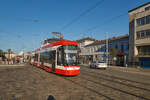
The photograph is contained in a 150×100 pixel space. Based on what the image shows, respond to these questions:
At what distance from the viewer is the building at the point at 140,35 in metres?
28.0

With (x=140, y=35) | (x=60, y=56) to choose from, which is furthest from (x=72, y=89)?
(x=140, y=35)

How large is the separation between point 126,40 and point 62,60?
3020 cm

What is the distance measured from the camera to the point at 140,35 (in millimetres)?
29406

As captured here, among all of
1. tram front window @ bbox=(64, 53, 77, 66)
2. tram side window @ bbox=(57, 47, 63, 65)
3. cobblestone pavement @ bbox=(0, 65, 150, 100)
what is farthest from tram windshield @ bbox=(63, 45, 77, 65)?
cobblestone pavement @ bbox=(0, 65, 150, 100)

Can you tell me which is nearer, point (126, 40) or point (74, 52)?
point (74, 52)

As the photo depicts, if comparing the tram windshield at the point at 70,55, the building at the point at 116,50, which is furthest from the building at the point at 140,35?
the tram windshield at the point at 70,55

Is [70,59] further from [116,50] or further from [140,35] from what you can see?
[116,50]

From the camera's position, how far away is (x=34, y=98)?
5.97 metres

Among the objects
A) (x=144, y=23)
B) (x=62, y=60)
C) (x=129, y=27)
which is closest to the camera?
(x=62, y=60)

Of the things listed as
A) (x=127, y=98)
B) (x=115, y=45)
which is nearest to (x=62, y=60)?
(x=127, y=98)

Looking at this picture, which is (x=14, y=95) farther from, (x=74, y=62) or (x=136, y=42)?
(x=136, y=42)

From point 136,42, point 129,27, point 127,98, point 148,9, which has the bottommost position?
point 127,98

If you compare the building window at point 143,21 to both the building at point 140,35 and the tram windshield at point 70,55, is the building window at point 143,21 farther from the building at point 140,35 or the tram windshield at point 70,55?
the tram windshield at point 70,55

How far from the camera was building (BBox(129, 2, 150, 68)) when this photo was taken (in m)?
28.0
